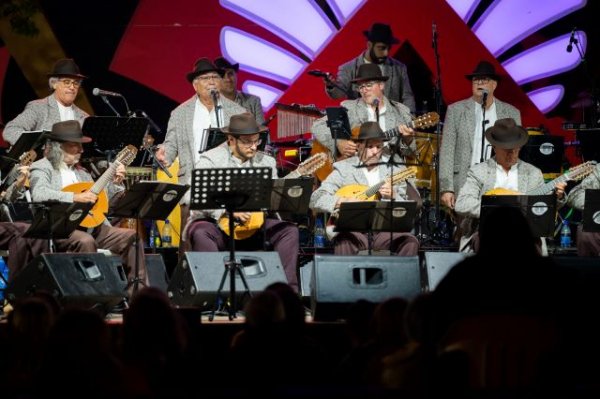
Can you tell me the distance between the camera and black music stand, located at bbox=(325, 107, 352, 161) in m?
11.4

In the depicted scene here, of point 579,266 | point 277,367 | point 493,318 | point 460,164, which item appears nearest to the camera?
point 493,318

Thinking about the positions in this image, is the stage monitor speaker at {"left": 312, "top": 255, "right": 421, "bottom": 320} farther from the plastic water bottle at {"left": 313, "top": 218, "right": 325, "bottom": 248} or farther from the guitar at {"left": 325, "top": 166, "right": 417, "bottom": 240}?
the plastic water bottle at {"left": 313, "top": 218, "right": 325, "bottom": 248}

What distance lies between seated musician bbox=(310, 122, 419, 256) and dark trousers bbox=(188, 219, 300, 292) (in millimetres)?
415

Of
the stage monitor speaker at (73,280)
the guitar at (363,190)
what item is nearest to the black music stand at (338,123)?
the guitar at (363,190)

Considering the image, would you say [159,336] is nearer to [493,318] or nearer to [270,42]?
[493,318]

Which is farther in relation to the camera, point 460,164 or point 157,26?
point 157,26

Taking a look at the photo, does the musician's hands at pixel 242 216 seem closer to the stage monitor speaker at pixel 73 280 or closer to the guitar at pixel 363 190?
the guitar at pixel 363 190

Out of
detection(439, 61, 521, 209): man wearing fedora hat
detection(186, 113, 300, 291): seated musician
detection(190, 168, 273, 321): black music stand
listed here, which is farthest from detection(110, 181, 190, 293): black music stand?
detection(439, 61, 521, 209): man wearing fedora hat

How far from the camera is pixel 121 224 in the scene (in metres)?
12.1

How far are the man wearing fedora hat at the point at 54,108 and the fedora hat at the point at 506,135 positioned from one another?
439 centimetres

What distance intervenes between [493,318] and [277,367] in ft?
3.91

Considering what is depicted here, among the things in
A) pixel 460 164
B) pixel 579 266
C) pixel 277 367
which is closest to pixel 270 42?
pixel 460 164

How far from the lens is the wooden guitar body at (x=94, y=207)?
33.6 ft

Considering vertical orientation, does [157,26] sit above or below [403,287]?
above
